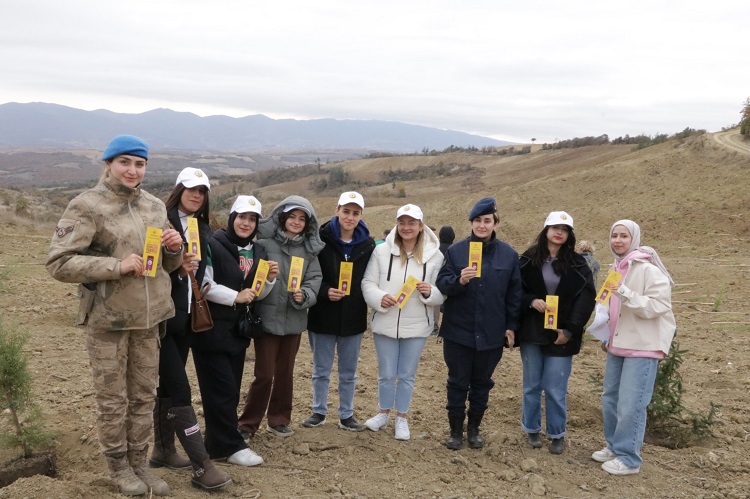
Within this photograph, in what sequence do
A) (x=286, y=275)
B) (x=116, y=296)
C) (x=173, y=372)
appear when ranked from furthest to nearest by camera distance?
1. (x=286, y=275)
2. (x=173, y=372)
3. (x=116, y=296)

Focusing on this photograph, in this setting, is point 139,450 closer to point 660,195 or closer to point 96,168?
point 660,195

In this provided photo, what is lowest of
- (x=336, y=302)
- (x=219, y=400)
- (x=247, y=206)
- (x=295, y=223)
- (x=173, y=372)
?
(x=219, y=400)

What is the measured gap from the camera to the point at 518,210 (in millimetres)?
22984

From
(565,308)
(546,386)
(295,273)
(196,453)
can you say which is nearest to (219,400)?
(196,453)

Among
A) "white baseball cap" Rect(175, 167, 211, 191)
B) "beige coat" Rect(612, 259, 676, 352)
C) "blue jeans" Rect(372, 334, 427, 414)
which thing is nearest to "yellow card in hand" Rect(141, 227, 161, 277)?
"white baseball cap" Rect(175, 167, 211, 191)

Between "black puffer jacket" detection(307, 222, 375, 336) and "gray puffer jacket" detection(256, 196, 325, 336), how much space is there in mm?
215

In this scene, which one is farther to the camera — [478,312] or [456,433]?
[456,433]

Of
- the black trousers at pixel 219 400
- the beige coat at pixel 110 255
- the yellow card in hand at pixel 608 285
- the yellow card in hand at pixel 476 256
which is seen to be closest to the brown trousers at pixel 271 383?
the black trousers at pixel 219 400

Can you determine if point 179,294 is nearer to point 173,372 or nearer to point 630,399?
point 173,372

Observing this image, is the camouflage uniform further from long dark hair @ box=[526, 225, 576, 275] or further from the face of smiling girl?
long dark hair @ box=[526, 225, 576, 275]

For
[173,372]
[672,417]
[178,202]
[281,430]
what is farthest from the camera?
[672,417]

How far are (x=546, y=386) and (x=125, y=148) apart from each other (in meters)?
3.54

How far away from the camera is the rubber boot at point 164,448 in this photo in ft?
14.4

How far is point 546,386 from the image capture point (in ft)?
16.5
